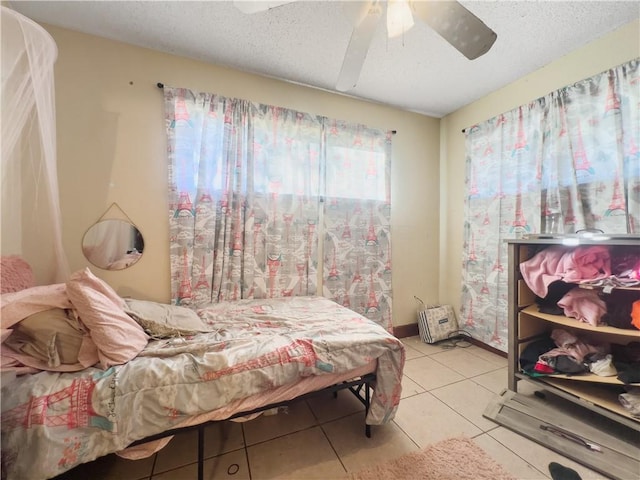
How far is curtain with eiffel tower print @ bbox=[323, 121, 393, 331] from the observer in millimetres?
2557

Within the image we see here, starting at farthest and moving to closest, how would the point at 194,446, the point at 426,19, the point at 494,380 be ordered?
the point at 494,380
the point at 194,446
the point at 426,19

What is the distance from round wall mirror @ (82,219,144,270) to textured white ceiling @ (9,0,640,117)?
4.53ft

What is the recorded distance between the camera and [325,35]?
1.84 metres

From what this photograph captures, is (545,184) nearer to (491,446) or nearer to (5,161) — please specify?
(491,446)

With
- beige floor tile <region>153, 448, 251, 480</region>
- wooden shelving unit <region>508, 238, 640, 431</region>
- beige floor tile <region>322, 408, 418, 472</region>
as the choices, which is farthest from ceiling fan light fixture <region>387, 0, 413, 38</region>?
beige floor tile <region>153, 448, 251, 480</region>

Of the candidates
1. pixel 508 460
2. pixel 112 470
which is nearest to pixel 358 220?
pixel 508 460

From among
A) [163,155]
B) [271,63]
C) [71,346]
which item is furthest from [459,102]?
[71,346]

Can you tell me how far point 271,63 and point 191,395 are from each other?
2399 mm

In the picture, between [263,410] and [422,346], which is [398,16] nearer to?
[263,410]

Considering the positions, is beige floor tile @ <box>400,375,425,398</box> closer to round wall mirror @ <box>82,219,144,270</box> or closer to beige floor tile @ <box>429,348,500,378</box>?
beige floor tile @ <box>429,348,500,378</box>

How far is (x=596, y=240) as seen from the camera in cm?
138

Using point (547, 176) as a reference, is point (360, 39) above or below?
above

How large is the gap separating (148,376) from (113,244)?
1.27 m

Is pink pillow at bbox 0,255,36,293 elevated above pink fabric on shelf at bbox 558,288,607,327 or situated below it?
above
